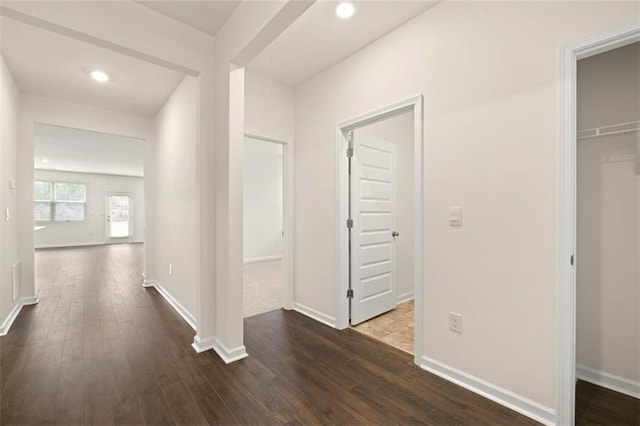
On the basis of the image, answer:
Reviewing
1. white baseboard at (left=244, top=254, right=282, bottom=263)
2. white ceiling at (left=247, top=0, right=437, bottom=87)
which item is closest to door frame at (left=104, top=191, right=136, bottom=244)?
white baseboard at (left=244, top=254, right=282, bottom=263)

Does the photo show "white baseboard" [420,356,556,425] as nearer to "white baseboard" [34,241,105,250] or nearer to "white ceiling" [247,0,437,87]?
"white ceiling" [247,0,437,87]

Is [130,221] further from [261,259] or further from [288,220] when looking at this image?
[288,220]

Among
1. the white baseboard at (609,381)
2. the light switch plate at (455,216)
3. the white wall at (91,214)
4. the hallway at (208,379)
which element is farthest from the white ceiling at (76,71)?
the white wall at (91,214)

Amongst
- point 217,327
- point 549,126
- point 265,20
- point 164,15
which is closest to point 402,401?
point 217,327

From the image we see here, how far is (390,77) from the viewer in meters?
2.47

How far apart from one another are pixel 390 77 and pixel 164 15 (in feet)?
6.30

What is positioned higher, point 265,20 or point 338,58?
point 338,58

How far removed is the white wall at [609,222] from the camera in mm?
1891

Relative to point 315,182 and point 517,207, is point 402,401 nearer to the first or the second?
point 517,207

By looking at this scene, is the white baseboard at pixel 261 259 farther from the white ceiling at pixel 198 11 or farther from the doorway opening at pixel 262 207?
the white ceiling at pixel 198 11

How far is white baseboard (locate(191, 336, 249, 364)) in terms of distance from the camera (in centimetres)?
233

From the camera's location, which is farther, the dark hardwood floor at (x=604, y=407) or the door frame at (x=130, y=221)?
the door frame at (x=130, y=221)

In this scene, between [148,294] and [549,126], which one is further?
[148,294]

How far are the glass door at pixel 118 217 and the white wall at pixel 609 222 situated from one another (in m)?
13.3
